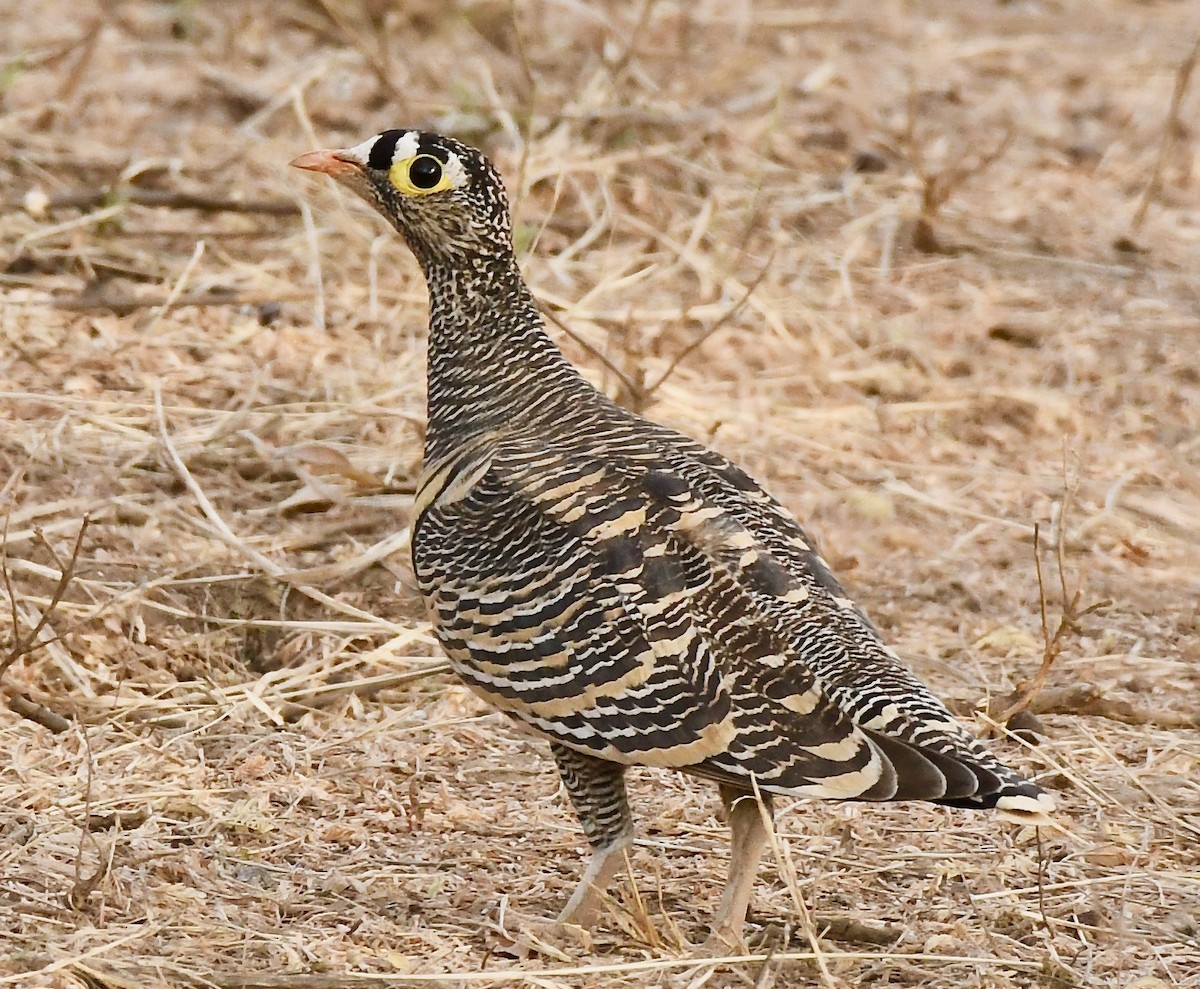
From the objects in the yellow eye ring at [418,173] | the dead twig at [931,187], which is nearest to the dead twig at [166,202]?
the dead twig at [931,187]

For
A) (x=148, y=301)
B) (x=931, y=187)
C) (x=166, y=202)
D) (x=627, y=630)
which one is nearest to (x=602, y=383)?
(x=148, y=301)

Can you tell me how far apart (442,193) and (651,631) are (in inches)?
50.9

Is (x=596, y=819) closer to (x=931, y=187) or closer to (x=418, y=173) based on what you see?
(x=418, y=173)

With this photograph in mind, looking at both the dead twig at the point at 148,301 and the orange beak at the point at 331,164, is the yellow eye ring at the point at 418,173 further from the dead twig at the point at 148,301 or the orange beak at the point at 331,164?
the dead twig at the point at 148,301

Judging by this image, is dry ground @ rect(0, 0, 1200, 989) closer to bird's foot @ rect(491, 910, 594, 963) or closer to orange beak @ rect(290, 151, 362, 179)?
bird's foot @ rect(491, 910, 594, 963)

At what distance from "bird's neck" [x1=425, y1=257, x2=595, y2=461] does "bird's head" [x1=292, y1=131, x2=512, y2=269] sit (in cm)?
5

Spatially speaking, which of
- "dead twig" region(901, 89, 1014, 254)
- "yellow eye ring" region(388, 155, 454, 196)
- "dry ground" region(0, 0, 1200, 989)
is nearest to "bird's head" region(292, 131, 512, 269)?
"yellow eye ring" region(388, 155, 454, 196)

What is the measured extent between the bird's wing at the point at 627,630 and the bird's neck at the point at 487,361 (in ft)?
0.96

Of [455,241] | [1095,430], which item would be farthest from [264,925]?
[1095,430]

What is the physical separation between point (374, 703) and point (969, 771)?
2041 millimetres

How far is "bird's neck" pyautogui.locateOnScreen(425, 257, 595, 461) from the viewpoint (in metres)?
4.25

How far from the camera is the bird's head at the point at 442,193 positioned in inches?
170

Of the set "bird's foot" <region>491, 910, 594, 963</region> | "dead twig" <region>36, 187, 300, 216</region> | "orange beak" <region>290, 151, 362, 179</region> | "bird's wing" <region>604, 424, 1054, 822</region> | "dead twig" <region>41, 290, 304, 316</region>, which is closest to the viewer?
"bird's wing" <region>604, 424, 1054, 822</region>

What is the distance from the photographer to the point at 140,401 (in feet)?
19.9
